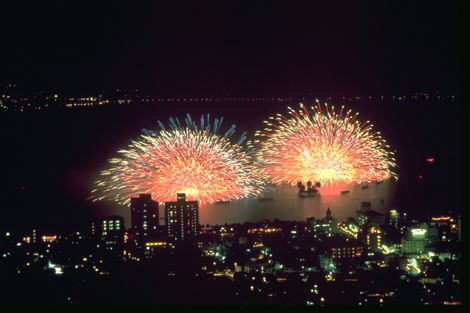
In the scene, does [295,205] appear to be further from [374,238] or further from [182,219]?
[374,238]

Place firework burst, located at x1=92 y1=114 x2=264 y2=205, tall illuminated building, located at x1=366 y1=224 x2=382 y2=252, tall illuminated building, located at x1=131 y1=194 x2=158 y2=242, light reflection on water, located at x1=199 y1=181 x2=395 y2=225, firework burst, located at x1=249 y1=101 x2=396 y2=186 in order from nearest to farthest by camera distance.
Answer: tall illuminated building, located at x1=366 y1=224 x2=382 y2=252, tall illuminated building, located at x1=131 y1=194 x2=158 y2=242, light reflection on water, located at x1=199 y1=181 x2=395 y2=225, firework burst, located at x1=92 y1=114 x2=264 y2=205, firework burst, located at x1=249 y1=101 x2=396 y2=186

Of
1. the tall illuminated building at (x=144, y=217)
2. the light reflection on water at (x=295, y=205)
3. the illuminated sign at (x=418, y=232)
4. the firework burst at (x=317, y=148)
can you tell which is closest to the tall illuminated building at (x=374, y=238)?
the illuminated sign at (x=418, y=232)

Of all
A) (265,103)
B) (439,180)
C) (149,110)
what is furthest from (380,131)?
(149,110)

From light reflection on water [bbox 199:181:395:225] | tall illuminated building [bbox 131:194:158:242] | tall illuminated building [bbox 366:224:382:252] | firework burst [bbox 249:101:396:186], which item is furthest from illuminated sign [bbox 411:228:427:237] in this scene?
tall illuminated building [bbox 131:194:158:242]

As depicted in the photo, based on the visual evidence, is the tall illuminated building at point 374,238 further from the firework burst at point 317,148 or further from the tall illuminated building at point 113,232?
the tall illuminated building at point 113,232

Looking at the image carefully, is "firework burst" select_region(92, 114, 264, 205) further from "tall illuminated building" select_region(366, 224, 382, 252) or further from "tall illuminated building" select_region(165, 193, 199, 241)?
"tall illuminated building" select_region(366, 224, 382, 252)

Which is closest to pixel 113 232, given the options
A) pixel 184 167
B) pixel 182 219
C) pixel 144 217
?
pixel 144 217
